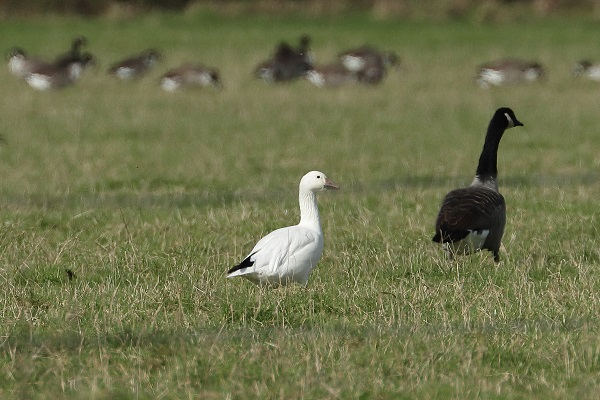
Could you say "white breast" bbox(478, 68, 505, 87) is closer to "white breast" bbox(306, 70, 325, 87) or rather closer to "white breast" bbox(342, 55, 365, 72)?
"white breast" bbox(342, 55, 365, 72)

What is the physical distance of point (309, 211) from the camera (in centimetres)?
966

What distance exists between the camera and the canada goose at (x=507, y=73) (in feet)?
97.8

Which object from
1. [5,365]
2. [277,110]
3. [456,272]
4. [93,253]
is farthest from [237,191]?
[277,110]

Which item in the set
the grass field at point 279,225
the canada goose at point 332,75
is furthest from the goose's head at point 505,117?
the canada goose at point 332,75

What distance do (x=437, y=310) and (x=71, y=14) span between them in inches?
1814

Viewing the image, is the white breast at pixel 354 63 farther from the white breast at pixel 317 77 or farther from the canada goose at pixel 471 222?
the canada goose at pixel 471 222

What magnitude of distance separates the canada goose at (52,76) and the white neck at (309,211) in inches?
830

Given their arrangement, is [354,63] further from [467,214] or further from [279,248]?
[279,248]

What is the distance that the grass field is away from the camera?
22.2 ft

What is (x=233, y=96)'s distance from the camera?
1108 inches

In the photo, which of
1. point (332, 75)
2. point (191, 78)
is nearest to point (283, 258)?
point (191, 78)

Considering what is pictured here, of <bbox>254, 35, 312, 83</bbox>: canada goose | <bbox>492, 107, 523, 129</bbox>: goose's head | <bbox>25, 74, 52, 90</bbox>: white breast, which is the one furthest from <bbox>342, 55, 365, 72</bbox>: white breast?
<bbox>492, 107, 523, 129</bbox>: goose's head

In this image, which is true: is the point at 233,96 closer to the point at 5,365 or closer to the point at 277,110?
the point at 277,110

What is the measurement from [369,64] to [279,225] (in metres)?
19.3
